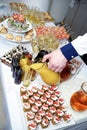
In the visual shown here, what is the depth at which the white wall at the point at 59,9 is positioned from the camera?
1894 mm

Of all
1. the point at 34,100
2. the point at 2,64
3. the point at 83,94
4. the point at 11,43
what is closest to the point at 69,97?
the point at 83,94

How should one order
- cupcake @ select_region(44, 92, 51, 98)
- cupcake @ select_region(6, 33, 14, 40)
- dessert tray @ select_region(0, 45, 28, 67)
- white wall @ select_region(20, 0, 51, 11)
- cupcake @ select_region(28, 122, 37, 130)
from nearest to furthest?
cupcake @ select_region(28, 122, 37, 130), cupcake @ select_region(44, 92, 51, 98), dessert tray @ select_region(0, 45, 28, 67), cupcake @ select_region(6, 33, 14, 40), white wall @ select_region(20, 0, 51, 11)

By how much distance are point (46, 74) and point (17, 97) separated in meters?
0.16

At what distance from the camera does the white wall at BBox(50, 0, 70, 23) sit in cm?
189

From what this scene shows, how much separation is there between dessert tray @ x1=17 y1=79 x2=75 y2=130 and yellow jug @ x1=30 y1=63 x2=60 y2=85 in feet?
0.09

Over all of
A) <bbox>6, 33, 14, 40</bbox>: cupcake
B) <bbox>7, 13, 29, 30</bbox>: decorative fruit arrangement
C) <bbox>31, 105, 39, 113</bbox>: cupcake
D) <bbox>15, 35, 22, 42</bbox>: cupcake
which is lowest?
<bbox>31, 105, 39, 113</bbox>: cupcake

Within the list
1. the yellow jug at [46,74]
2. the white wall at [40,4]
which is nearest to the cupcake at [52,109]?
the yellow jug at [46,74]

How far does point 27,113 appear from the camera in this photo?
2.57 ft

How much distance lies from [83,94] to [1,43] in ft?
1.84

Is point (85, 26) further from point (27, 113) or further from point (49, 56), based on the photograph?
point (27, 113)

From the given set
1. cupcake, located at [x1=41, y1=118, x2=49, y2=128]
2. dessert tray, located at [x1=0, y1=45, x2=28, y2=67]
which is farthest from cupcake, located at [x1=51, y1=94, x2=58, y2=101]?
dessert tray, located at [x1=0, y1=45, x2=28, y2=67]

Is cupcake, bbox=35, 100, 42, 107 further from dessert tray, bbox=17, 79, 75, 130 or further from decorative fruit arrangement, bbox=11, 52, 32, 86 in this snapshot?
decorative fruit arrangement, bbox=11, 52, 32, 86

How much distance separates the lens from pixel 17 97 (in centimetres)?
85

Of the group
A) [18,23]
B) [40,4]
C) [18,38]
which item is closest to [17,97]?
[18,38]
